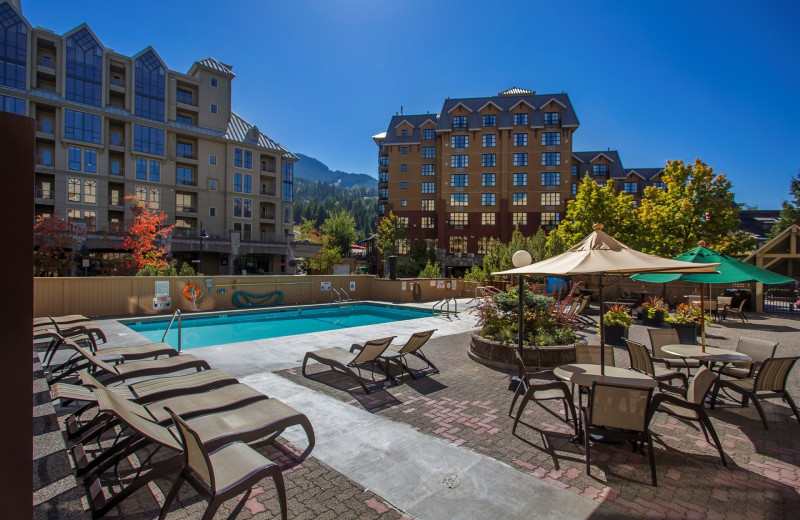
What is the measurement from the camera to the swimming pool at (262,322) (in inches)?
509

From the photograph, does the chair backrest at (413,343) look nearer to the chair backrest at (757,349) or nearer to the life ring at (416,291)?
the chair backrest at (757,349)

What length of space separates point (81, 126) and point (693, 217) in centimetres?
5008

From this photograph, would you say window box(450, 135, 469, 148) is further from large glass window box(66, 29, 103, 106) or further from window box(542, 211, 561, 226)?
large glass window box(66, 29, 103, 106)

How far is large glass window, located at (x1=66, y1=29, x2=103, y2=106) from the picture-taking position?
1437 inches

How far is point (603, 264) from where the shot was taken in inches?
203

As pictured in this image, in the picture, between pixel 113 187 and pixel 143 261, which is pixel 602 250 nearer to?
pixel 143 261

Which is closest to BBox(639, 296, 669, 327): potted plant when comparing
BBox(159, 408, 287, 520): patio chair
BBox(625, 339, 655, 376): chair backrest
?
BBox(625, 339, 655, 376): chair backrest

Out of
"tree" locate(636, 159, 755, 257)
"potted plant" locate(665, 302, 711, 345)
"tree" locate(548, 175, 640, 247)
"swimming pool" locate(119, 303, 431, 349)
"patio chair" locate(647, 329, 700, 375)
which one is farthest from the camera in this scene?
"tree" locate(548, 175, 640, 247)

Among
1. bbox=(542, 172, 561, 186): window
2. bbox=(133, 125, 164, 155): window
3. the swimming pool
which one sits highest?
bbox=(133, 125, 164, 155): window

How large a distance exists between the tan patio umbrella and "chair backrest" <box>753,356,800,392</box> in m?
1.49

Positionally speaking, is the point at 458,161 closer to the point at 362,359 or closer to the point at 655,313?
the point at 655,313

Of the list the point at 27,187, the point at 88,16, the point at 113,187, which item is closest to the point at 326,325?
the point at 27,187

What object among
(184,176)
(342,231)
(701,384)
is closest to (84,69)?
(184,176)

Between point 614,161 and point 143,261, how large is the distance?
195ft
